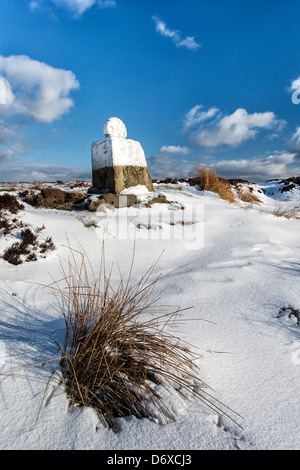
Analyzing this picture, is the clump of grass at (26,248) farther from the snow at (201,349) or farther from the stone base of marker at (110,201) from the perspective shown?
the stone base of marker at (110,201)

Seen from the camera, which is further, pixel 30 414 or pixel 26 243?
pixel 26 243

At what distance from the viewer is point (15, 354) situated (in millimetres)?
1354

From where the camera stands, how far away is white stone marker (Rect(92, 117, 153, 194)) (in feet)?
20.4

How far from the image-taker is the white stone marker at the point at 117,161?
20.4 ft

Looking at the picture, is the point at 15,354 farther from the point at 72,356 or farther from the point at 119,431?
the point at 119,431

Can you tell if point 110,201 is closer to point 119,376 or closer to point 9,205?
point 9,205

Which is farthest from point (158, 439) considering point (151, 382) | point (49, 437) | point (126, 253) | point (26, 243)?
point (26, 243)

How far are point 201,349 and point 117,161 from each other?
18.3ft

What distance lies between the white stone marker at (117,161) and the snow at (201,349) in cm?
276

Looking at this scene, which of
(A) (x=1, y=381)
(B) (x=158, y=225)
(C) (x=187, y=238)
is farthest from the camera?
(B) (x=158, y=225)

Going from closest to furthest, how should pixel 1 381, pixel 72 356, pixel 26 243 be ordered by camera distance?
pixel 1 381 → pixel 72 356 → pixel 26 243

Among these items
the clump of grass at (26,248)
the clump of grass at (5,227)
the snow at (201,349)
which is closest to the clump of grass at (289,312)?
the snow at (201,349)

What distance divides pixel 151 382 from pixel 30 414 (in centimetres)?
58

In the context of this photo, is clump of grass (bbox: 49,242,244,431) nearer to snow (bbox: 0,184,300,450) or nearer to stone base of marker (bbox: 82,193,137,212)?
snow (bbox: 0,184,300,450)
